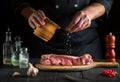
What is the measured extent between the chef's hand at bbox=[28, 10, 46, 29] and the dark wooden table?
0.26 meters

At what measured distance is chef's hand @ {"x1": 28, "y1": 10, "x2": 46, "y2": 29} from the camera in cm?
211

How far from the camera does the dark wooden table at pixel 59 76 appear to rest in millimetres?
1831

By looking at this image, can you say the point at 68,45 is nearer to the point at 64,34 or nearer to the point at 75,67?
the point at 64,34

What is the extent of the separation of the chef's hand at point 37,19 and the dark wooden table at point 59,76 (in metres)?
0.26

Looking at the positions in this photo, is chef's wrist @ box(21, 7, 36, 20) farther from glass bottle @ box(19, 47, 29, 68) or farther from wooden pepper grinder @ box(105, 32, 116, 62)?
wooden pepper grinder @ box(105, 32, 116, 62)

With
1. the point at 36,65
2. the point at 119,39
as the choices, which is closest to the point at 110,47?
the point at 36,65

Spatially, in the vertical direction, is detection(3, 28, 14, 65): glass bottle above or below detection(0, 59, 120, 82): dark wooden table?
above

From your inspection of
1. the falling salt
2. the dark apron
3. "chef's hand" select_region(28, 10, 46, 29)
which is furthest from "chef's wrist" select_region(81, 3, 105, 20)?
"chef's hand" select_region(28, 10, 46, 29)

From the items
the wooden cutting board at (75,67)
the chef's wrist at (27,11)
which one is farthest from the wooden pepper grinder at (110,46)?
the chef's wrist at (27,11)

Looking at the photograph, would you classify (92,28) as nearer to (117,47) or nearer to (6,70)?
(117,47)

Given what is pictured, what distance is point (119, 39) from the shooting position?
312cm

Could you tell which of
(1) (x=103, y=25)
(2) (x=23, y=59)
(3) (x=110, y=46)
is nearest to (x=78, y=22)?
(3) (x=110, y=46)

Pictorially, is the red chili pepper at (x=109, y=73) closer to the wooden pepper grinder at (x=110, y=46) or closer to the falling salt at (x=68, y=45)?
the wooden pepper grinder at (x=110, y=46)

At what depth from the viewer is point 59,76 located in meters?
1.90
